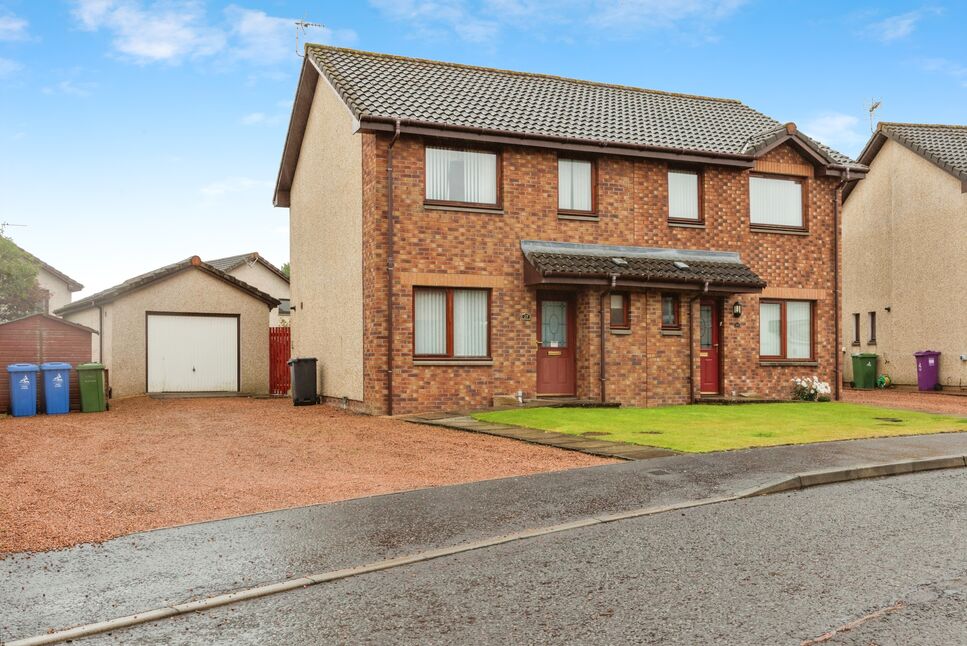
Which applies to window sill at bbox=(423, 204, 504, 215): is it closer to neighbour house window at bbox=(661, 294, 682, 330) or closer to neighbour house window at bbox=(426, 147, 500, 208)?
neighbour house window at bbox=(426, 147, 500, 208)

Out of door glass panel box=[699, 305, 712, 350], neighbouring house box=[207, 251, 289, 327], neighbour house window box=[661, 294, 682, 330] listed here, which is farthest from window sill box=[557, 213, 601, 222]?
neighbouring house box=[207, 251, 289, 327]

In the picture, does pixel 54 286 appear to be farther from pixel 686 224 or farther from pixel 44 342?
pixel 686 224

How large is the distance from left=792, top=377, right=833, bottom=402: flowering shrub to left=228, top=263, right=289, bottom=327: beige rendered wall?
28.9 meters

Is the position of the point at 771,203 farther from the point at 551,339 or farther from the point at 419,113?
the point at 419,113

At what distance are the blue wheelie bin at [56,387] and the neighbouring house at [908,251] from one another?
2343 centimetres

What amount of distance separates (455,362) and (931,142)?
18.5m

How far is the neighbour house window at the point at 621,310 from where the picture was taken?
19.2 m

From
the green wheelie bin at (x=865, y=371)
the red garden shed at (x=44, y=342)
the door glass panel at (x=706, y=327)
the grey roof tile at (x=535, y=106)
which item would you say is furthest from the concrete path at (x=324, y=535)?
the green wheelie bin at (x=865, y=371)

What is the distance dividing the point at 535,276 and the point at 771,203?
7202 mm

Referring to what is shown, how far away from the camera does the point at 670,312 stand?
1986 centimetres

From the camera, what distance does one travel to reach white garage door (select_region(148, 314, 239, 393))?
24.7m

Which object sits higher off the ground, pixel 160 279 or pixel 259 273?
pixel 259 273

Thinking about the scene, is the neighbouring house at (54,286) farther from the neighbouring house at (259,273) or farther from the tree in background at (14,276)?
the neighbouring house at (259,273)

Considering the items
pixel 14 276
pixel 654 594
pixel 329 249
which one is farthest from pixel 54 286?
pixel 654 594
